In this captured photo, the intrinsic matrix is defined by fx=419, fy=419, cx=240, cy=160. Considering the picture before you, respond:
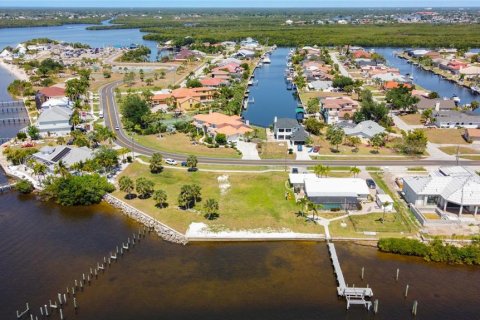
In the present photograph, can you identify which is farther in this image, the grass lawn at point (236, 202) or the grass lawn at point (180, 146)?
the grass lawn at point (180, 146)

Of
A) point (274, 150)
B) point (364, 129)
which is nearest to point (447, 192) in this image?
point (274, 150)

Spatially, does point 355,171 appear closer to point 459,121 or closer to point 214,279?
point 214,279

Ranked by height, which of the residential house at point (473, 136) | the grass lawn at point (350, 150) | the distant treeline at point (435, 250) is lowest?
the distant treeline at point (435, 250)

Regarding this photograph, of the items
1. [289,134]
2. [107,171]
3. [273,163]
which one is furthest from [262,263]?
[289,134]

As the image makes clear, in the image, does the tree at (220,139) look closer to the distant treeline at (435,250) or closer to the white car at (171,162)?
the white car at (171,162)

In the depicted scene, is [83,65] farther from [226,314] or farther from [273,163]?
[226,314]

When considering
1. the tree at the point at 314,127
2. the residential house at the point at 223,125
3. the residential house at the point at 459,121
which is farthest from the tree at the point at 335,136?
the residential house at the point at 459,121

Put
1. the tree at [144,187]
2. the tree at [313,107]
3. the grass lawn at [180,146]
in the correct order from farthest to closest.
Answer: the tree at [313,107], the grass lawn at [180,146], the tree at [144,187]
